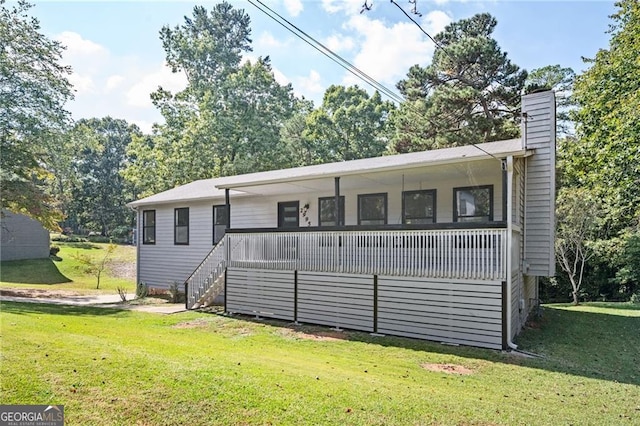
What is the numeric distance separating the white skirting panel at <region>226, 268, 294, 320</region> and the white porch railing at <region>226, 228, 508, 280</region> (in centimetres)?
24

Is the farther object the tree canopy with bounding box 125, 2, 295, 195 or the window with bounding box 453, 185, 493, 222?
the tree canopy with bounding box 125, 2, 295, 195

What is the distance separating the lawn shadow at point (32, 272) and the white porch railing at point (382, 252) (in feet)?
54.2

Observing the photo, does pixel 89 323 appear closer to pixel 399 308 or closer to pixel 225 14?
pixel 399 308

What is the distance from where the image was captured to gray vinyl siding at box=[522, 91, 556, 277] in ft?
33.0

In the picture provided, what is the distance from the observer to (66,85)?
59.4 ft

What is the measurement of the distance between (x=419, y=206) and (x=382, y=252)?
8.63ft

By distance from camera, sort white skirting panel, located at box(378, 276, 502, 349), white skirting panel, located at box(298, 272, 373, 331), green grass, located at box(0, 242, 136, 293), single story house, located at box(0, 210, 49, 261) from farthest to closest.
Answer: single story house, located at box(0, 210, 49, 261), green grass, located at box(0, 242, 136, 293), white skirting panel, located at box(298, 272, 373, 331), white skirting panel, located at box(378, 276, 502, 349)

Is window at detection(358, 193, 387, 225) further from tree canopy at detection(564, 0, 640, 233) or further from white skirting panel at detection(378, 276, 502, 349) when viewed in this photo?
tree canopy at detection(564, 0, 640, 233)

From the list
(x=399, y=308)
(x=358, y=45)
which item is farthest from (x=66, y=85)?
(x=399, y=308)

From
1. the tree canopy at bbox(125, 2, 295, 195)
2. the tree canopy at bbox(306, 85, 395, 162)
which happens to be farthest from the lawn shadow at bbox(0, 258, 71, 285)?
the tree canopy at bbox(306, 85, 395, 162)

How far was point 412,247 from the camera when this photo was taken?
923 centimetres

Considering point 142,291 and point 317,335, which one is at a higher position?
point 317,335

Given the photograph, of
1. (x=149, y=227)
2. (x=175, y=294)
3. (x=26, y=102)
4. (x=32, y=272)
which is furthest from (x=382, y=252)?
(x=32, y=272)

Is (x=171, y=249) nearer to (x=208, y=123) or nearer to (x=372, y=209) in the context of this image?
(x=372, y=209)
